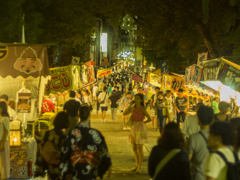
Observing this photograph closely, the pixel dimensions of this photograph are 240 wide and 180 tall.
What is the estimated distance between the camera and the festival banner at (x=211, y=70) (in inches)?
357

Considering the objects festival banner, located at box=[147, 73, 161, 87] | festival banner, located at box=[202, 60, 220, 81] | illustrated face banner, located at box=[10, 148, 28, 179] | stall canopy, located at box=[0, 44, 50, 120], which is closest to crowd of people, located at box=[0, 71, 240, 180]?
stall canopy, located at box=[0, 44, 50, 120]

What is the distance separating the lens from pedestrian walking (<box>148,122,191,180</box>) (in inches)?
136

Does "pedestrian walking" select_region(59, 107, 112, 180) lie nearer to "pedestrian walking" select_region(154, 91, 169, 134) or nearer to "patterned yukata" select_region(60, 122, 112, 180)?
"patterned yukata" select_region(60, 122, 112, 180)

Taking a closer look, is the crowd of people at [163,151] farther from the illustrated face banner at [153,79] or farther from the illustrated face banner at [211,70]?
the illustrated face banner at [153,79]

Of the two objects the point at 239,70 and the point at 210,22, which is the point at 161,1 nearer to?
the point at 210,22

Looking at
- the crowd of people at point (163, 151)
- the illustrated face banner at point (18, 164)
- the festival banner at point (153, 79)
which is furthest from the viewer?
the festival banner at point (153, 79)

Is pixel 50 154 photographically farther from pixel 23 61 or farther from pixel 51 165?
pixel 23 61

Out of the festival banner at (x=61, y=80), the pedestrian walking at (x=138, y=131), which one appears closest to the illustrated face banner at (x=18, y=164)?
the pedestrian walking at (x=138, y=131)

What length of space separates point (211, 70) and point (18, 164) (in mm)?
6062

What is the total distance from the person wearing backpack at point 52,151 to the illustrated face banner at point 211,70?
578 centimetres

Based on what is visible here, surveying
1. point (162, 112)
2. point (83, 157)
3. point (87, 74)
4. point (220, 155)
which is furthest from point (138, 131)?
point (87, 74)

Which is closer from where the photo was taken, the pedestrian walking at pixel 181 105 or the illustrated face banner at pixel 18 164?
the illustrated face banner at pixel 18 164

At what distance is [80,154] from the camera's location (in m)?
4.07

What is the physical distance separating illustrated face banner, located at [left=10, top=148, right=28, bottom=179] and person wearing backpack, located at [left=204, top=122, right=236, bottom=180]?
16.4 feet
